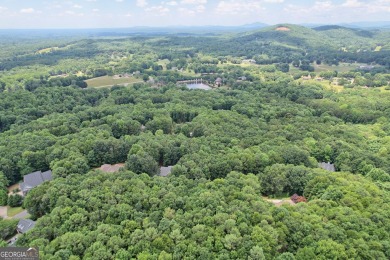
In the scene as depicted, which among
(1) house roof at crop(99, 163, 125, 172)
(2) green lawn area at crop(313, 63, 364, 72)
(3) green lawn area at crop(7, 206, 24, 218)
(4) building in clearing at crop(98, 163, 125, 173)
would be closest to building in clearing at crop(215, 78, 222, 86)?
(2) green lawn area at crop(313, 63, 364, 72)

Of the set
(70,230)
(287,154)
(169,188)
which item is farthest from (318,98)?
(70,230)

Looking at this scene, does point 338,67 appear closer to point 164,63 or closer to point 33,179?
point 164,63

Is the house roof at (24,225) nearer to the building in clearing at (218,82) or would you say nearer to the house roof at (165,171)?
the house roof at (165,171)

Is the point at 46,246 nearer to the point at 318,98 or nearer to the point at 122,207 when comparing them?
the point at 122,207

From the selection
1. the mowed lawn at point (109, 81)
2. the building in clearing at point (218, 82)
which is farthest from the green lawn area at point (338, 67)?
the mowed lawn at point (109, 81)

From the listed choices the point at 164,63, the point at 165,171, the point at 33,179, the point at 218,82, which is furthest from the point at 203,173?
the point at 164,63
